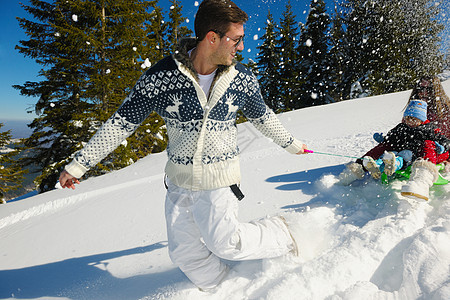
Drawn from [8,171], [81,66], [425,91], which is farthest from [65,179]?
[8,171]

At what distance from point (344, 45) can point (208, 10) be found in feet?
64.1

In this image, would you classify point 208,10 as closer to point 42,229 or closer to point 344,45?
point 42,229

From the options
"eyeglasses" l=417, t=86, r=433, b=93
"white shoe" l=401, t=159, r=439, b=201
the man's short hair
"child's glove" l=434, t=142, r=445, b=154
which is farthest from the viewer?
"eyeglasses" l=417, t=86, r=433, b=93

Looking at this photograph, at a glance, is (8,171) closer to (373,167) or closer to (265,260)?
(265,260)

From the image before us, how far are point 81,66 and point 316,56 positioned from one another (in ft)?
50.2

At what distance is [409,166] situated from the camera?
8.80ft

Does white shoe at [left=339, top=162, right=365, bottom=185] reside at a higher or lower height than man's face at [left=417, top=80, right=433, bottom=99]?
lower

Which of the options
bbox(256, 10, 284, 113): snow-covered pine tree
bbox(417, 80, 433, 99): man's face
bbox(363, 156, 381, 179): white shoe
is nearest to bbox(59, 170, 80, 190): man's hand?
bbox(363, 156, 381, 179): white shoe

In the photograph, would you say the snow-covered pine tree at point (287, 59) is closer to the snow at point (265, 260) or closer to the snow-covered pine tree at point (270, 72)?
the snow-covered pine tree at point (270, 72)

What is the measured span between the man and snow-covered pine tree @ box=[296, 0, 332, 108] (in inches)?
712

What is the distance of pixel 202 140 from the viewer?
151cm

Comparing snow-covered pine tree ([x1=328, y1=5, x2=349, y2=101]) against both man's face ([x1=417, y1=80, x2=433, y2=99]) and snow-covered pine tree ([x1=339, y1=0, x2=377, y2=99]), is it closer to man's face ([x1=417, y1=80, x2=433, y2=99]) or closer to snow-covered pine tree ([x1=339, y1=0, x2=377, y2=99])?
snow-covered pine tree ([x1=339, y1=0, x2=377, y2=99])

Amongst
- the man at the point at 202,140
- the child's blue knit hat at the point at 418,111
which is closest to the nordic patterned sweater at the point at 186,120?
the man at the point at 202,140

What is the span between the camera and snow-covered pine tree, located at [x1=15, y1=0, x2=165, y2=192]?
29.3 ft
